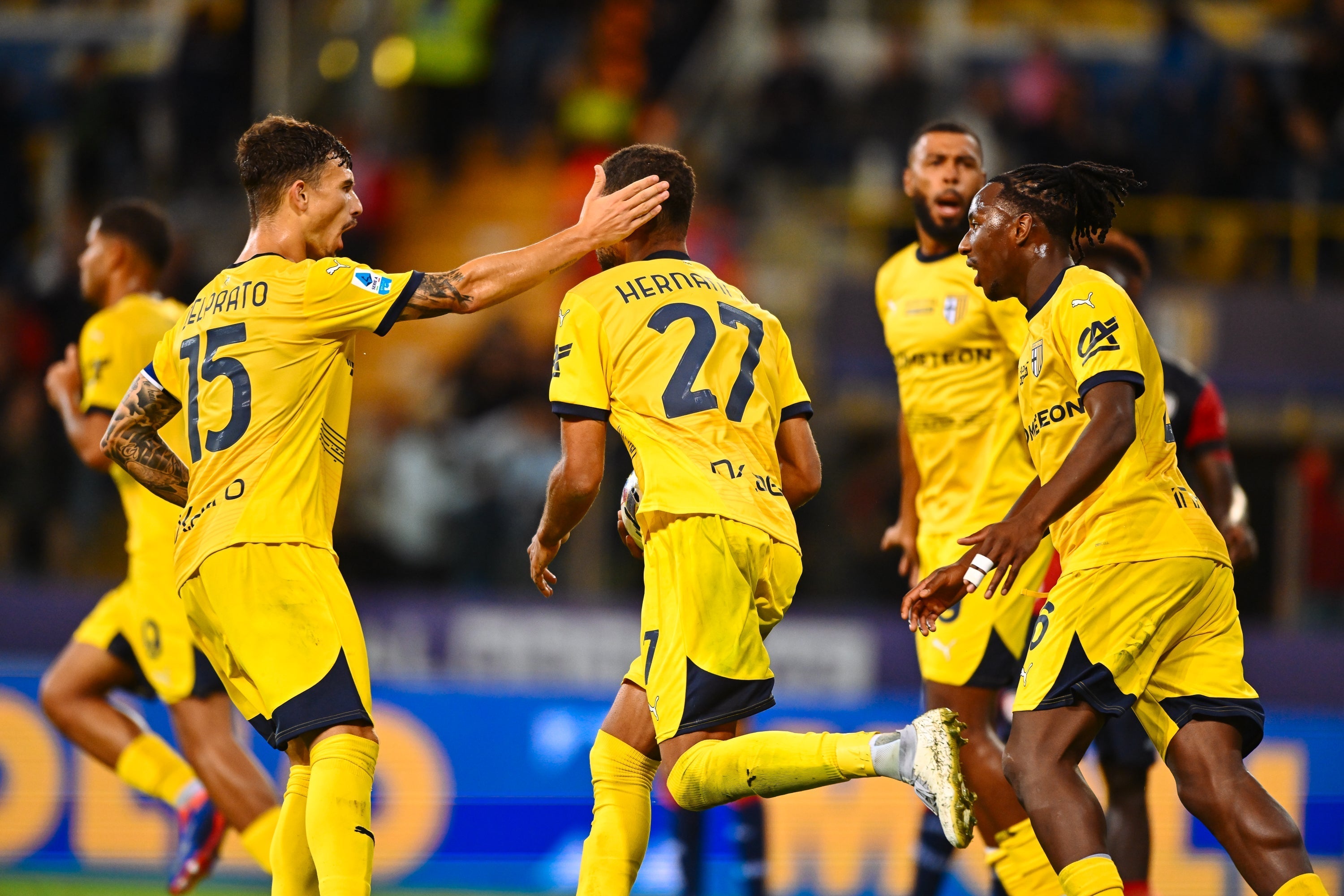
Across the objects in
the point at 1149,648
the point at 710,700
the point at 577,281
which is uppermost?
the point at 577,281

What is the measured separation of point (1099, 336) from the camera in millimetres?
4727

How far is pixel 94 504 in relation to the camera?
454 inches

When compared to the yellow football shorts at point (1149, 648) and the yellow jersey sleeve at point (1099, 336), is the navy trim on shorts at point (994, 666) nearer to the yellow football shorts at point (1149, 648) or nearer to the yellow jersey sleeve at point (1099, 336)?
the yellow football shorts at point (1149, 648)

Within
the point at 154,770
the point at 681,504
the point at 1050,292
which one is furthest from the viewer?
the point at 154,770

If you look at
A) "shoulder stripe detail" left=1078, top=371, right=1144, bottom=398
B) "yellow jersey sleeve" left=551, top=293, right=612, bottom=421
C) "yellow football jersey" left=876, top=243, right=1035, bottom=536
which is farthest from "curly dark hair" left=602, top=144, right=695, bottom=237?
"yellow football jersey" left=876, top=243, right=1035, bottom=536

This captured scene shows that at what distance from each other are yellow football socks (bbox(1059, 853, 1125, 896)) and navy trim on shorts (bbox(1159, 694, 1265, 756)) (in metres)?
0.50

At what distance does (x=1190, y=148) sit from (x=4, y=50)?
39.2ft

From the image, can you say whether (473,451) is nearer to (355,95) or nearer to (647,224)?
(355,95)

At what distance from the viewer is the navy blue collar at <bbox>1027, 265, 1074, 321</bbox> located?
16.4ft

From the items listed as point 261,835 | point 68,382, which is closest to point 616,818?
point 261,835

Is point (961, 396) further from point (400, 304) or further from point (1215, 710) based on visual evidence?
point (400, 304)

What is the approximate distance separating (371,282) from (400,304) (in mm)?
110

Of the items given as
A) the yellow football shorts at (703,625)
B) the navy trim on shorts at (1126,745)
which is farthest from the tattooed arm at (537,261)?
the navy trim on shorts at (1126,745)

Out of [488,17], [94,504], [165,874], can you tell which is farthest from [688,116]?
[165,874]
